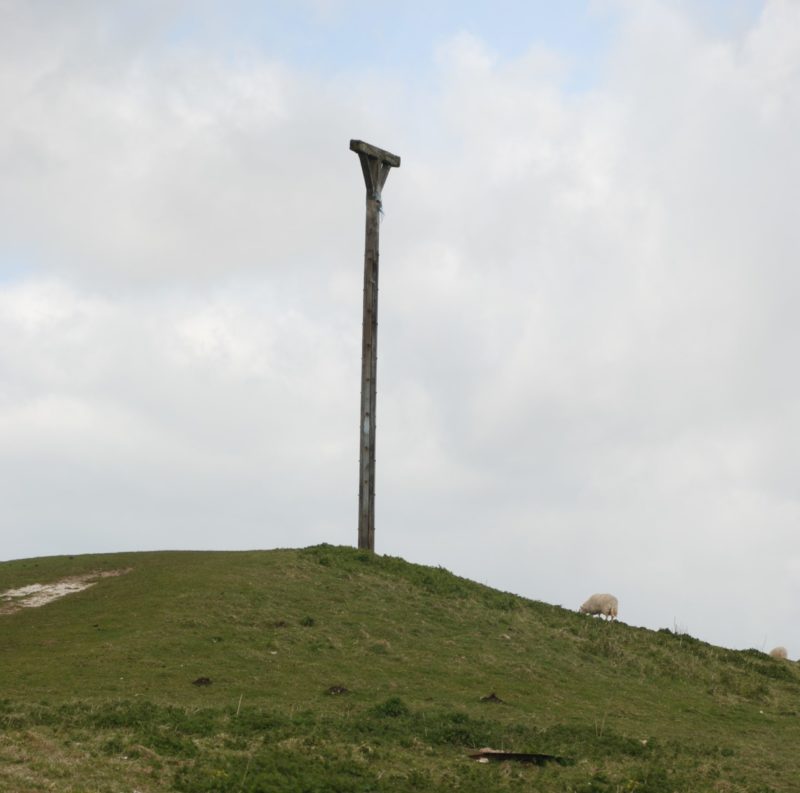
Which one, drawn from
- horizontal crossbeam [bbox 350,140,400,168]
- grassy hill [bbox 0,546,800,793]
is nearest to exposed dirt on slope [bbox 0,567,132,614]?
grassy hill [bbox 0,546,800,793]

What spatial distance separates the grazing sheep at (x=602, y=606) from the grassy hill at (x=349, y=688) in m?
3.97

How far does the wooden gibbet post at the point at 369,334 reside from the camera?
30.6 metres

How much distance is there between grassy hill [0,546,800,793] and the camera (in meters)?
14.0

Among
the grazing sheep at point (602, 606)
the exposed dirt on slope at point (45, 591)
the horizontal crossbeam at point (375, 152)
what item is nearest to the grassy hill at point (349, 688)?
the exposed dirt on slope at point (45, 591)

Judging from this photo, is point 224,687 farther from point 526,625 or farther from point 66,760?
point 526,625

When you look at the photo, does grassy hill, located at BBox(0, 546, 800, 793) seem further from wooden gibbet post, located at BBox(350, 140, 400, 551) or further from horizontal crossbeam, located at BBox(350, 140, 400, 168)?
horizontal crossbeam, located at BBox(350, 140, 400, 168)

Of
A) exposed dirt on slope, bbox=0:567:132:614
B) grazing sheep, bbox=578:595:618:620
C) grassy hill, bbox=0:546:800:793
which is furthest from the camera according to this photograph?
grazing sheep, bbox=578:595:618:620

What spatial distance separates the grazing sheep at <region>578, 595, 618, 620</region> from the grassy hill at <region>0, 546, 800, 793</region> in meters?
3.97

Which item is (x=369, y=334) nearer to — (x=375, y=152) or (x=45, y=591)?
(x=375, y=152)

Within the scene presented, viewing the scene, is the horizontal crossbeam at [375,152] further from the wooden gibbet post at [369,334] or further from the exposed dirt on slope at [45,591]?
the exposed dirt on slope at [45,591]

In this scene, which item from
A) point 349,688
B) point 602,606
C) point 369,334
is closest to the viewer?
point 349,688

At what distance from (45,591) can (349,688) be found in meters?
10.1

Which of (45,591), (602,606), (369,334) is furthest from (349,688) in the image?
(602,606)

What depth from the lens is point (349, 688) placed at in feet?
64.9
